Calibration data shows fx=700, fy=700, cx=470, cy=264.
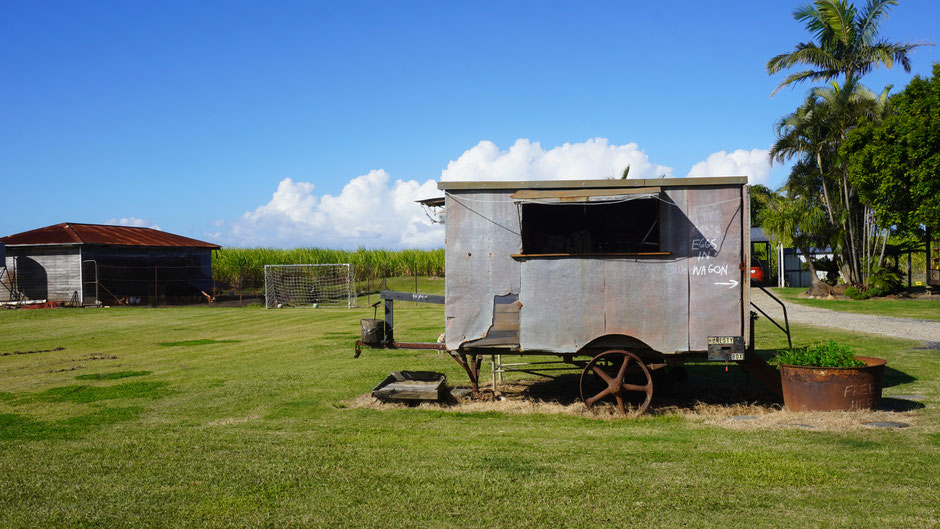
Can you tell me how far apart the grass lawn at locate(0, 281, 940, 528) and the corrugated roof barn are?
27032 millimetres

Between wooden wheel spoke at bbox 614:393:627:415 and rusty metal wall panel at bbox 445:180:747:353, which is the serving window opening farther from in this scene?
wooden wheel spoke at bbox 614:393:627:415

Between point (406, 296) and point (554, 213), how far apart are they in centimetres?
272

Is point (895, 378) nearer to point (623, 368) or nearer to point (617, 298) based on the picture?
point (623, 368)

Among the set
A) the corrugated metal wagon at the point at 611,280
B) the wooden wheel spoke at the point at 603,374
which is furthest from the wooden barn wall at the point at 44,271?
the wooden wheel spoke at the point at 603,374

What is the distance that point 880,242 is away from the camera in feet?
Answer: 109

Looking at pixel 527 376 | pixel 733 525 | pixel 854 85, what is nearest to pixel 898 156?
pixel 854 85

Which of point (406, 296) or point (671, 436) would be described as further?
point (406, 296)

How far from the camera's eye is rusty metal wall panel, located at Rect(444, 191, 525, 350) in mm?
10102

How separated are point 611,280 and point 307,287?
36.1 m

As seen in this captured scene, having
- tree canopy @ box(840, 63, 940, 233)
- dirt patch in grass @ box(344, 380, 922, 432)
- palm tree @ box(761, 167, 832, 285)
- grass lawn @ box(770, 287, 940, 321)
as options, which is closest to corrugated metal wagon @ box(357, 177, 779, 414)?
dirt patch in grass @ box(344, 380, 922, 432)

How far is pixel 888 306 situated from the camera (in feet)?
87.5

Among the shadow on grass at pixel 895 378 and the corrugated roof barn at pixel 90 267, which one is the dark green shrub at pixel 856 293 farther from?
the corrugated roof barn at pixel 90 267

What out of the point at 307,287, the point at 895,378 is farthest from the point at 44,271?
the point at 895,378

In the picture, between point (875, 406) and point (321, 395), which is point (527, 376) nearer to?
point (321, 395)
